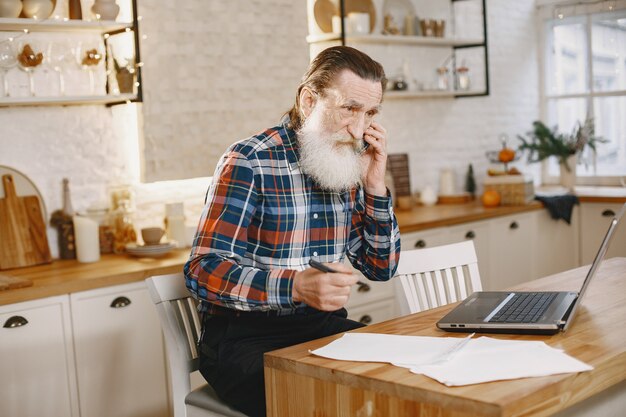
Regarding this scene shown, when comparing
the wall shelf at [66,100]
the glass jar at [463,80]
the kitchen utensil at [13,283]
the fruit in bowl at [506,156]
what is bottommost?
the kitchen utensil at [13,283]

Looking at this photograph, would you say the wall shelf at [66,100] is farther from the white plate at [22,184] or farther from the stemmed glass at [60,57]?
the white plate at [22,184]

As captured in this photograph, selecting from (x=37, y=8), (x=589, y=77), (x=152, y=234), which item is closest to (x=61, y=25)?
(x=37, y=8)

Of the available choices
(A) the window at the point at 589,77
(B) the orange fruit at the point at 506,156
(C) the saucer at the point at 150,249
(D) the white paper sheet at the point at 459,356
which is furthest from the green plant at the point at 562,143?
(D) the white paper sheet at the point at 459,356

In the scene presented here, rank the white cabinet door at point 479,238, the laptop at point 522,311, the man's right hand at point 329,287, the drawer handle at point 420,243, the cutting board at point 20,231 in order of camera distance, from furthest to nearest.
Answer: the white cabinet door at point 479,238 → the drawer handle at point 420,243 → the cutting board at point 20,231 → the laptop at point 522,311 → the man's right hand at point 329,287

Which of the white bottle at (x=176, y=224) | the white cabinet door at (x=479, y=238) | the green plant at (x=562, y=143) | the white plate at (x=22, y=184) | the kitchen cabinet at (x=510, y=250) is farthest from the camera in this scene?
the green plant at (x=562, y=143)

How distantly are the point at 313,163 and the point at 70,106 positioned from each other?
6.49 ft

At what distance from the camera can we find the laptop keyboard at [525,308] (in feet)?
7.08

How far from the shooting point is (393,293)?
461 cm

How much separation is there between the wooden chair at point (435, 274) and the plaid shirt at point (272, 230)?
0.15m

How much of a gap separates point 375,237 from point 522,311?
60cm

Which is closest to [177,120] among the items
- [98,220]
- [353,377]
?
[98,220]

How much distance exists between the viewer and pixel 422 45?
231 inches

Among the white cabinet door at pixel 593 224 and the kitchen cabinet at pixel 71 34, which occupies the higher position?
the kitchen cabinet at pixel 71 34

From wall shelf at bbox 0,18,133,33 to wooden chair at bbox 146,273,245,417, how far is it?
5.53 ft
